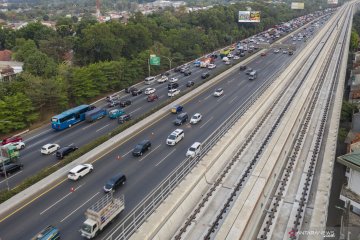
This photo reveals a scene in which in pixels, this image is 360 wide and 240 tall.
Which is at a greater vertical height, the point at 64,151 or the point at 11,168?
the point at 64,151

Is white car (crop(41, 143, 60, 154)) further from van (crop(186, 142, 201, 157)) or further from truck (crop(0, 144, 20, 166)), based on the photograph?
van (crop(186, 142, 201, 157))

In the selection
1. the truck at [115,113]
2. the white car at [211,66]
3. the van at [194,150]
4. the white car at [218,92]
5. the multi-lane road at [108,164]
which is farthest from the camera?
the white car at [211,66]

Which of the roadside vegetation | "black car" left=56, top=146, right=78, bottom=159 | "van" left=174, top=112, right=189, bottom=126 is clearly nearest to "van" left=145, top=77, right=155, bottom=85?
the roadside vegetation

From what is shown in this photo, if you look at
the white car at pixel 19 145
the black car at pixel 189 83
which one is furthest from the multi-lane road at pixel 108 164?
the black car at pixel 189 83

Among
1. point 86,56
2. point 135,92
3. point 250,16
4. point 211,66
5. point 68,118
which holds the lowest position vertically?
point 135,92

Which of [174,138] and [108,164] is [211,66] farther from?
[108,164]

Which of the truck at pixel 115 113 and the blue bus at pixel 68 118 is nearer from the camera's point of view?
the blue bus at pixel 68 118

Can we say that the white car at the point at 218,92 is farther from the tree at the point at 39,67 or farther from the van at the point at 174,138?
the tree at the point at 39,67

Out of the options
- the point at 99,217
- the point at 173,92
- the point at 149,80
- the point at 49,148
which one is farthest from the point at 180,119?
the point at 149,80
